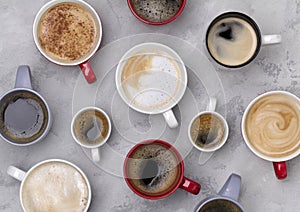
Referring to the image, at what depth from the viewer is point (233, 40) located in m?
1.62

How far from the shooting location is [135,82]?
5.20ft

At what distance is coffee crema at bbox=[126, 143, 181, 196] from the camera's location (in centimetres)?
158

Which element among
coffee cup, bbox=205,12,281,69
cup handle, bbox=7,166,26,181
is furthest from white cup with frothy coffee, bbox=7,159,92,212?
coffee cup, bbox=205,12,281,69

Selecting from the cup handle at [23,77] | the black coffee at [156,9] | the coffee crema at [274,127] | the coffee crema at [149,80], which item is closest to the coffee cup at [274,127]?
the coffee crema at [274,127]

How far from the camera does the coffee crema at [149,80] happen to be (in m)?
1.58

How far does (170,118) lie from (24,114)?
356mm

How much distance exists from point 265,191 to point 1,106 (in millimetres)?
682

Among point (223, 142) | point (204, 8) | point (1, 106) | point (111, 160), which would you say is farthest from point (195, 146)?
point (1, 106)

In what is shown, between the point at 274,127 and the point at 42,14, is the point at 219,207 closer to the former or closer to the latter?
the point at 274,127

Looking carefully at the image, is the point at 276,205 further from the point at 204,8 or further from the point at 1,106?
the point at 1,106

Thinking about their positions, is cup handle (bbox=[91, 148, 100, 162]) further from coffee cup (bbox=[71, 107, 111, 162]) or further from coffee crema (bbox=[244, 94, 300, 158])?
coffee crema (bbox=[244, 94, 300, 158])

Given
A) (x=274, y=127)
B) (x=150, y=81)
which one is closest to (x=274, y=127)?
(x=274, y=127)

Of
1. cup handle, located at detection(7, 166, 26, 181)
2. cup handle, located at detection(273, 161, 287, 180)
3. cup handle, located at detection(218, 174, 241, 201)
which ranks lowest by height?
cup handle, located at detection(7, 166, 26, 181)

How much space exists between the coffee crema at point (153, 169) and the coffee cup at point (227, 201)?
0.31ft
